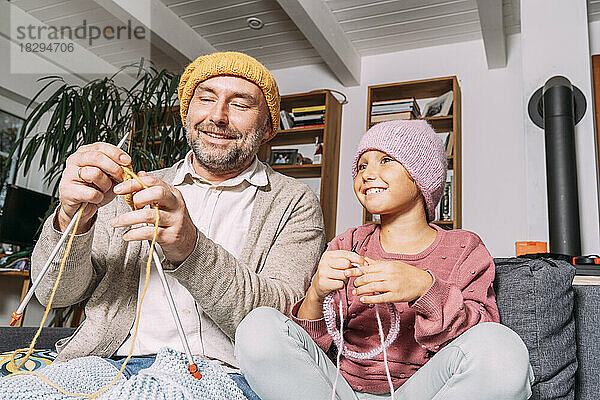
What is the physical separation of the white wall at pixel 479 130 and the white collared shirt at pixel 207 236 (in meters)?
2.56

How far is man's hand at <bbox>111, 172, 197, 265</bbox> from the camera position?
98 centimetres

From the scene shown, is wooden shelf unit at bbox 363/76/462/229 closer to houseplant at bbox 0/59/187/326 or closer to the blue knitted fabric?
houseplant at bbox 0/59/187/326

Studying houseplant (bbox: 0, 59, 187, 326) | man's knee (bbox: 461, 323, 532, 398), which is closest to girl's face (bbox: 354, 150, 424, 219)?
man's knee (bbox: 461, 323, 532, 398)

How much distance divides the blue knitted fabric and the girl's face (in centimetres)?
51

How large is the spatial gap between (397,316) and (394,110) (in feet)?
10.0

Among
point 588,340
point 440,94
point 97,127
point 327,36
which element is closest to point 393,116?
point 440,94

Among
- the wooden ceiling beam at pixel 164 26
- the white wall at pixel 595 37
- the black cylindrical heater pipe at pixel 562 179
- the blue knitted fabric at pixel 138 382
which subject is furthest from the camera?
the white wall at pixel 595 37

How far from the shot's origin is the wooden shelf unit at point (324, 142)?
13.2 feet

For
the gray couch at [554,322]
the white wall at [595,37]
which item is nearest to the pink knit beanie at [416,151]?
the gray couch at [554,322]

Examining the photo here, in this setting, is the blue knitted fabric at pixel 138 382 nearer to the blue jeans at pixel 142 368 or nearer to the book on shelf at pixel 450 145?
the blue jeans at pixel 142 368

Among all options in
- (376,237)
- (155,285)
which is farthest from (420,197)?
(155,285)

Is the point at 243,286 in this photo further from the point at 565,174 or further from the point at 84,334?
the point at 565,174

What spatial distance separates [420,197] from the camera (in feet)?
4.32

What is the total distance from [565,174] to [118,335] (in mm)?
2017
